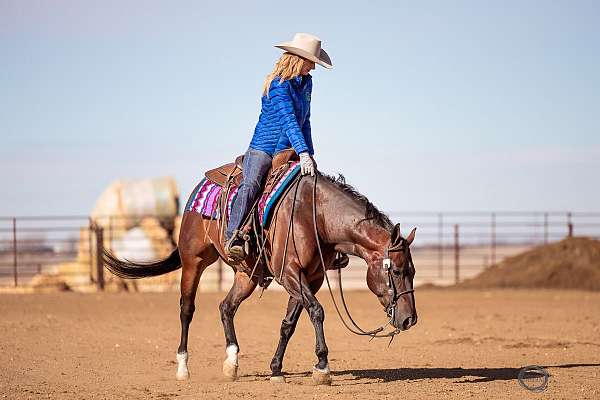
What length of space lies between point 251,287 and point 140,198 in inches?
612

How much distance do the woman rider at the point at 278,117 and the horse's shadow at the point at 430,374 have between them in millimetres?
1420

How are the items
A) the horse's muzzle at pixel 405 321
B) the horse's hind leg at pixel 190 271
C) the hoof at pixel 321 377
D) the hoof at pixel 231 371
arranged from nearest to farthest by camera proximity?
the horse's muzzle at pixel 405 321 → the hoof at pixel 321 377 → the hoof at pixel 231 371 → the horse's hind leg at pixel 190 271

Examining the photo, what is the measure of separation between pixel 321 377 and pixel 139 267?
2.51m

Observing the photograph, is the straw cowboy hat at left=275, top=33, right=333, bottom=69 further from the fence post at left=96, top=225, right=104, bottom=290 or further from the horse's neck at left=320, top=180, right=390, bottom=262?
the fence post at left=96, top=225, right=104, bottom=290

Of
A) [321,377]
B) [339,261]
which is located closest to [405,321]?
[321,377]

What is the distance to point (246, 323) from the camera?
12148 millimetres

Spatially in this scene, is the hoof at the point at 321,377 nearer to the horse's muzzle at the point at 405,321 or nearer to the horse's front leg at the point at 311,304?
the horse's front leg at the point at 311,304

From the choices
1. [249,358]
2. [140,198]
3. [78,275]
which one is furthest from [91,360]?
[140,198]

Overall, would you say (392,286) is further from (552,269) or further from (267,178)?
(552,269)

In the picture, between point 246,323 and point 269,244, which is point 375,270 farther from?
point 246,323

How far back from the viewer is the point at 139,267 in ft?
27.1

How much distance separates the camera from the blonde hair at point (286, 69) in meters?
6.78

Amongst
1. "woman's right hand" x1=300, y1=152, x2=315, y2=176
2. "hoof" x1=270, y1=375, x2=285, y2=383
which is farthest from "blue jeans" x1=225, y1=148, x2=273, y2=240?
"hoof" x1=270, y1=375, x2=285, y2=383

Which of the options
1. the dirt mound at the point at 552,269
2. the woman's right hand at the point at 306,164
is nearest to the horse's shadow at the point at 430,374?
the woman's right hand at the point at 306,164
